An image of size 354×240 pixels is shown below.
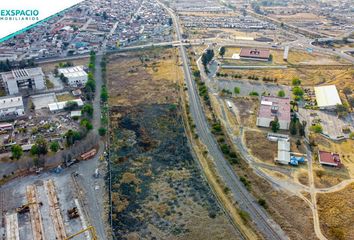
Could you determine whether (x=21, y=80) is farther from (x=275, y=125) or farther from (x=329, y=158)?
(x=329, y=158)

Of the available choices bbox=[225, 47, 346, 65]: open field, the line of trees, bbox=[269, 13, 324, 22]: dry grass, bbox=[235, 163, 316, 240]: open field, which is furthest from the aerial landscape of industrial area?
bbox=[269, 13, 324, 22]: dry grass

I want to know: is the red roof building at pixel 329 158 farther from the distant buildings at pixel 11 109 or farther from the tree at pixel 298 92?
the distant buildings at pixel 11 109

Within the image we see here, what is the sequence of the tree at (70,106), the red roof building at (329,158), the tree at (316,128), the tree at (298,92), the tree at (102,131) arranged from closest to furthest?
the red roof building at (329,158)
the tree at (102,131)
the tree at (316,128)
the tree at (70,106)
the tree at (298,92)

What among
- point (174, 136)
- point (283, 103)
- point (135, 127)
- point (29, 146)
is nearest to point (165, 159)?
point (174, 136)

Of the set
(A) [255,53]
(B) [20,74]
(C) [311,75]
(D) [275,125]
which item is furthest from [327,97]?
(B) [20,74]

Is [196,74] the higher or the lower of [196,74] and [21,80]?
the lower

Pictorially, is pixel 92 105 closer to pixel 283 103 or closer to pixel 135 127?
pixel 135 127

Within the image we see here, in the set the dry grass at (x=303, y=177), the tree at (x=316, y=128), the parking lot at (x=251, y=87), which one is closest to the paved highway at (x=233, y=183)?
the dry grass at (x=303, y=177)
